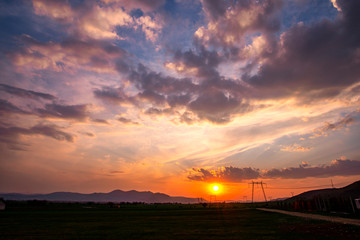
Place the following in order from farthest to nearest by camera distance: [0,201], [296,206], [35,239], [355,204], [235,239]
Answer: [0,201], [296,206], [355,204], [35,239], [235,239]

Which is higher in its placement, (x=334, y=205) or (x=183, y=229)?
(x=334, y=205)

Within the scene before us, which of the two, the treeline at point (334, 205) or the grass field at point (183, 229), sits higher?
the treeline at point (334, 205)

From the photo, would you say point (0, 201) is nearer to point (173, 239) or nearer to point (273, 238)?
point (173, 239)

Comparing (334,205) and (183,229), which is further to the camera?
(334,205)

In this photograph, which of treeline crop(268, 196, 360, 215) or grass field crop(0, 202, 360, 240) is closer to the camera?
grass field crop(0, 202, 360, 240)

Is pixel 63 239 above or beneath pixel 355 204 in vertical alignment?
beneath

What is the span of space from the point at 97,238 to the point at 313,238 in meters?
18.0

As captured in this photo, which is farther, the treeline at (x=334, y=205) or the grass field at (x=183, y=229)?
the treeline at (x=334, y=205)

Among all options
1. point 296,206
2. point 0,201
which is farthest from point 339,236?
point 0,201

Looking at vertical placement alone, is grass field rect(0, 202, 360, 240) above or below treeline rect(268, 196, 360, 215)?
below

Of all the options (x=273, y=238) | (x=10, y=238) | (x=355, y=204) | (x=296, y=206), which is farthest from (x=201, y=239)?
(x=296, y=206)

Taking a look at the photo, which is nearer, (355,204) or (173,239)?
(173,239)

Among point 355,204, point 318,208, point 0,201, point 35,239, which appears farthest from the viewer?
point 0,201

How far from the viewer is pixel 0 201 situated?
84.2 m
